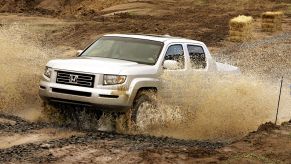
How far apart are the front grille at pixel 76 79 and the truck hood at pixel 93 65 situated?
3.6 inches

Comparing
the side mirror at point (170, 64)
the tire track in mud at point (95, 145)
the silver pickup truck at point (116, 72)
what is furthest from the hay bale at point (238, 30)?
the tire track in mud at point (95, 145)

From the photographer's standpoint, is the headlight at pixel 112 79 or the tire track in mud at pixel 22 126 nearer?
the tire track in mud at pixel 22 126

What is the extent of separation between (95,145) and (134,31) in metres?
22.0

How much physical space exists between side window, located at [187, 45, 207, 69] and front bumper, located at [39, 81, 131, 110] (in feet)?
8.07

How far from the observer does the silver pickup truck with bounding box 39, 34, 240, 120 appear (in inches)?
394

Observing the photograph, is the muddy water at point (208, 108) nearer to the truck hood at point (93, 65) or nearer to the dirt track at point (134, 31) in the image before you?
the dirt track at point (134, 31)

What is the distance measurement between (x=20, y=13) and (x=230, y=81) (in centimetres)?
2835

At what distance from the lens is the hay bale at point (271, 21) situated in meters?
31.6

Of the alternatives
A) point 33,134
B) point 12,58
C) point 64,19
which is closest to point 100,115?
point 33,134

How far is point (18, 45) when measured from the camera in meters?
16.4

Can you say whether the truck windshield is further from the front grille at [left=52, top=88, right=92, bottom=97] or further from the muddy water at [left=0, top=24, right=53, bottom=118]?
the muddy water at [left=0, top=24, right=53, bottom=118]

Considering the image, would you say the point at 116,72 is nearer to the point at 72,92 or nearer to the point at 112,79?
the point at 112,79

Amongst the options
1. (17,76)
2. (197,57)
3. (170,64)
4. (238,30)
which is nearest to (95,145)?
(170,64)

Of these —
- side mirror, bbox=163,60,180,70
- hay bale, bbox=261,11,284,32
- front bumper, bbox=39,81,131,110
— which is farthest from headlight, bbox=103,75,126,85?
hay bale, bbox=261,11,284,32
